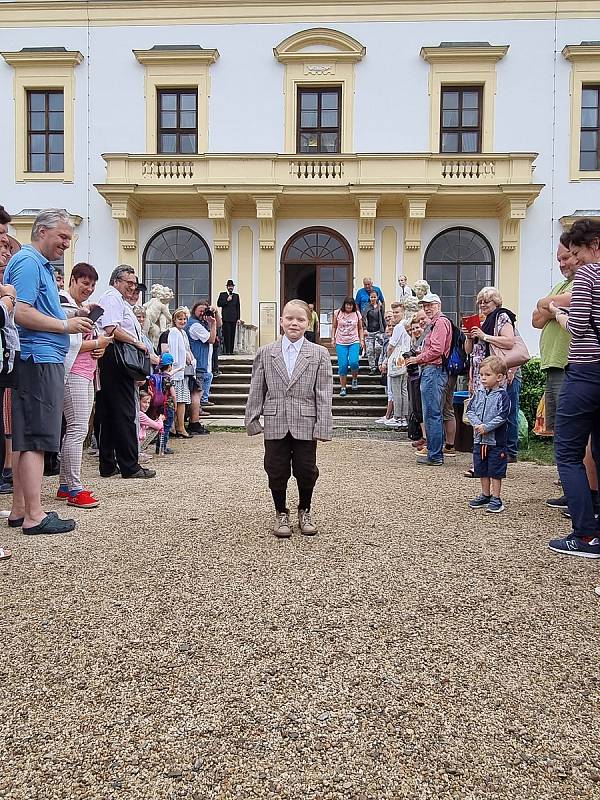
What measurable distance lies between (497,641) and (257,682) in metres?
1.11

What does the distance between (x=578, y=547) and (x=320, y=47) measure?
1831cm

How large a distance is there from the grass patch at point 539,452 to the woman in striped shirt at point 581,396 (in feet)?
12.1

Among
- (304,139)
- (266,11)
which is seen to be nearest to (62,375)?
(304,139)

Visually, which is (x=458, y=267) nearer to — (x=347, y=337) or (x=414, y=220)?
(x=414, y=220)

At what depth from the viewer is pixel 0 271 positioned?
5273mm

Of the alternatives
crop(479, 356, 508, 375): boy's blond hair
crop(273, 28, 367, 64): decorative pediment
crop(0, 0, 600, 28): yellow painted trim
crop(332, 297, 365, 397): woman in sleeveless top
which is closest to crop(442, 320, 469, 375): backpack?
crop(479, 356, 508, 375): boy's blond hair

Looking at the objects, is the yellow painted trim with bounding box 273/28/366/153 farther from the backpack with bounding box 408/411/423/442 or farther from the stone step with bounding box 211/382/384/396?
the backpack with bounding box 408/411/423/442

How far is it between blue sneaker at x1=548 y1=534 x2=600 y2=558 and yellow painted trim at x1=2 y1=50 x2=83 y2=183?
1872 centimetres

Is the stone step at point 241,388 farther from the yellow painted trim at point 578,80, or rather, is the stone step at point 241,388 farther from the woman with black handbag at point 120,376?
the yellow painted trim at point 578,80

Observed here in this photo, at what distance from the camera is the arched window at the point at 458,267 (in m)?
19.3

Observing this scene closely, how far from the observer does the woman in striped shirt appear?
4.19m

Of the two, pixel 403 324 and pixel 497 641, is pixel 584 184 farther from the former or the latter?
pixel 497 641

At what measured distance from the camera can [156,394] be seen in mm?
8484

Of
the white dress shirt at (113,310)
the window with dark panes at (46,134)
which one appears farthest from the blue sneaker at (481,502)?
the window with dark panes at (46,134)
